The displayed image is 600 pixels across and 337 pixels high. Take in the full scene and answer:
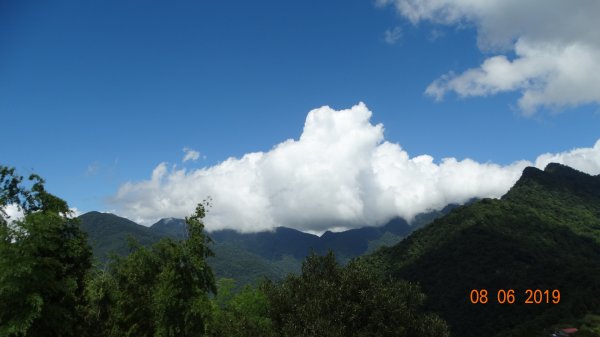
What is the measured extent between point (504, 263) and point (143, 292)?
450ft

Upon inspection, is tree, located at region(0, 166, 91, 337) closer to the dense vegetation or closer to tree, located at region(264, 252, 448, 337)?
the dense vegetation

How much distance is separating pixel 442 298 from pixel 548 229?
215 ft

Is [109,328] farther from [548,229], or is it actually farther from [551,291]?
[548,229]

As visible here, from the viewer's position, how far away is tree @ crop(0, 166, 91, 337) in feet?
66.3

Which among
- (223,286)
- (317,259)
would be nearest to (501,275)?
(223,286)

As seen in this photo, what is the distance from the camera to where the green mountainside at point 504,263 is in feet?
375

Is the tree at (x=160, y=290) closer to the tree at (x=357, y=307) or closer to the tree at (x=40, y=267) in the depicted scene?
the tree at (x=40, y=267)

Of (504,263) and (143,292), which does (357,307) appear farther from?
(504,263)

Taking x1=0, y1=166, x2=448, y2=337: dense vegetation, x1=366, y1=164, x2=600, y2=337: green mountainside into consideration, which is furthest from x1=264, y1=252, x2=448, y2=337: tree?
x1=366, y1=164, x2=600, y2=337: green mountainside

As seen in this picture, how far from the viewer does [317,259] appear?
35.0 m

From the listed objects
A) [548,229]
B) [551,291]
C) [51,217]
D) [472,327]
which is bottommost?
[472,327]

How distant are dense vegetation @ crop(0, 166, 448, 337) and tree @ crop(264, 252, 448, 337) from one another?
0.07 m

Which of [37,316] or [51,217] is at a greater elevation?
[51,217]

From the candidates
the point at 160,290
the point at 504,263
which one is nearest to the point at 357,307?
the point at 160,290
